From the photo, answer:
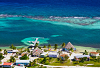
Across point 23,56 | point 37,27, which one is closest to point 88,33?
point 37,27

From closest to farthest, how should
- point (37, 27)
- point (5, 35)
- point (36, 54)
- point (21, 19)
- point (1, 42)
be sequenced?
1. point (36, 54)
2. point (1, 42)
3. point (5, 35)
4. point (37, 27)
5. point (21, 19)

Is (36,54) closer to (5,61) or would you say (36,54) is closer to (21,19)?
(5,61)

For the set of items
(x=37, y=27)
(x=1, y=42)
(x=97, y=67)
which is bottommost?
(x=97, y=67)

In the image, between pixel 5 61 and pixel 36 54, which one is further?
pixel 36 54

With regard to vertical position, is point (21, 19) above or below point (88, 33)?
above

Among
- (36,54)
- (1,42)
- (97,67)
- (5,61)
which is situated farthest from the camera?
(1,42)

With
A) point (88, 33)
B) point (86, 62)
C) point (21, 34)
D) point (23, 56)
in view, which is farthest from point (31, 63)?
point (88, 33)

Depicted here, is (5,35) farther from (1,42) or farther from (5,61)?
(5,61)
